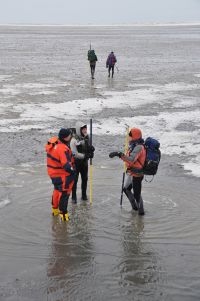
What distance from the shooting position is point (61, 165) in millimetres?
8914

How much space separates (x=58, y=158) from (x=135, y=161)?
1.41 meters

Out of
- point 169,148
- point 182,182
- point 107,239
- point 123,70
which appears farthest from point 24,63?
point 107,239

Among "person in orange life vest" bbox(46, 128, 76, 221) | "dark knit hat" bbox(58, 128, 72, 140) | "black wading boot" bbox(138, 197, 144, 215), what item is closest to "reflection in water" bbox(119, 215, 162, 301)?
"black wading boot" bbox(138, 197, 144, 215)

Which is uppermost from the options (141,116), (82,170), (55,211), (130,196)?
(82,170)

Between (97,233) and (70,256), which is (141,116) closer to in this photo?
(97,233)

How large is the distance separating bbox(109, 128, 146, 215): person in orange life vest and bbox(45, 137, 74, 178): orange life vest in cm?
94

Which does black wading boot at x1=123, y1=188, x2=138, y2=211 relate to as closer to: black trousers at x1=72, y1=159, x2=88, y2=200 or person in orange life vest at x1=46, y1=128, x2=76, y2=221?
black trousers at x1=72, y1=159, x2=88, y2=200

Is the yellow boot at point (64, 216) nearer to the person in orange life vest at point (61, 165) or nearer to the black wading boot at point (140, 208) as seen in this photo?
the person in orange life vest at point (61, 165)

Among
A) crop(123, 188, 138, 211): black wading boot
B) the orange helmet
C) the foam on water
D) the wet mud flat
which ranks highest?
the orange helmet

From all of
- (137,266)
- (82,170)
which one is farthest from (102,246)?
(82,170)

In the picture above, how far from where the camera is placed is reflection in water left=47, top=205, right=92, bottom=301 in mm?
7238

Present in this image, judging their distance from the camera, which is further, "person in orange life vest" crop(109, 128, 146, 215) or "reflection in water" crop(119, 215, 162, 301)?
"person in orange life vest" crop(109, 128, 146, 215)

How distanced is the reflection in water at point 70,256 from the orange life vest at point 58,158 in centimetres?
101

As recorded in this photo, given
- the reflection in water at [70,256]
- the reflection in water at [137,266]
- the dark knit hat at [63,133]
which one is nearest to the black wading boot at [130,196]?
the reflection in water at [137,266]
